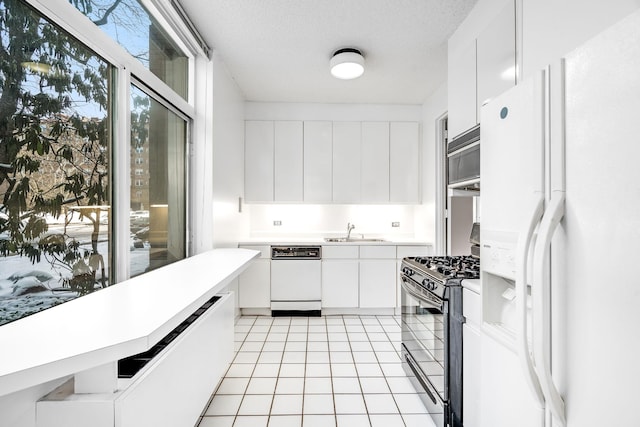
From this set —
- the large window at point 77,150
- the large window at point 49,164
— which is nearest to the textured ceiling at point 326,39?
the large window at point 77,150

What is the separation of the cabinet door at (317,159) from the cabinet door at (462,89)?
6.12 ft

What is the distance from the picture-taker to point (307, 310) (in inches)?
152

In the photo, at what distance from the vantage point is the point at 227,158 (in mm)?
3336

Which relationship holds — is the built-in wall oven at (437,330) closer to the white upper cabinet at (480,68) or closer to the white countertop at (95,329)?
the white upper cabinet at (480,68)

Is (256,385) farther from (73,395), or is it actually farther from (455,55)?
(455,55)

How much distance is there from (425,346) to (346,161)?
2.64 meters

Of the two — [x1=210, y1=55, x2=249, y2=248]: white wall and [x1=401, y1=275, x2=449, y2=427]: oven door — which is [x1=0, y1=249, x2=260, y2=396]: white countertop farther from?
[x1=210, y1=55, x2=249, y2=248]: white wall

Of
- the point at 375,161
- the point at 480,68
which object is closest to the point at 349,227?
the point at 375,161

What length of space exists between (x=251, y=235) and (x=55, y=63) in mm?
3242

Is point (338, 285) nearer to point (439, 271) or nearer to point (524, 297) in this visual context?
point (439, 271)

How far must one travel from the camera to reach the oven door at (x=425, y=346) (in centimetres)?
180

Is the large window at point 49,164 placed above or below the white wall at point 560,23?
below

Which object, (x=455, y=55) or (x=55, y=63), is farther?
(x=455, y=55)

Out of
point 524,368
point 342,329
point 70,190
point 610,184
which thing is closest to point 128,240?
point 70,190
